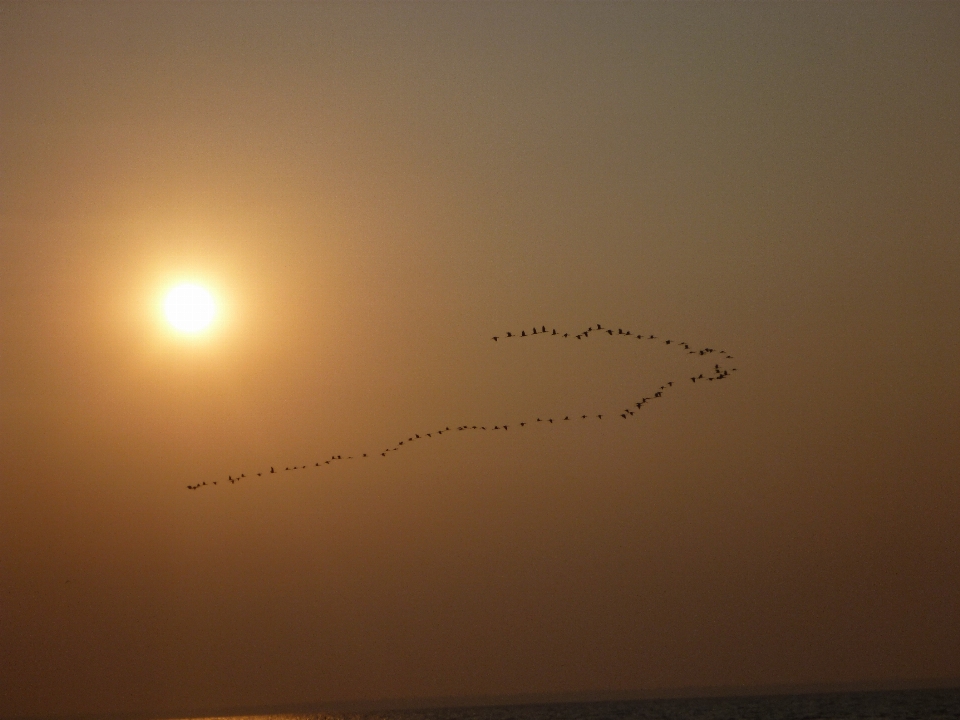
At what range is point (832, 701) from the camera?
632 inches

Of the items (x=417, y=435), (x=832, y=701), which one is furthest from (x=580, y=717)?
(x=417, y=435)

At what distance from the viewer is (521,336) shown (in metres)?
16.5

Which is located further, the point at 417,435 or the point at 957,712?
the point at 417,435

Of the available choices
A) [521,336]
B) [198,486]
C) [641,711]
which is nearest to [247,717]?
[198,486]

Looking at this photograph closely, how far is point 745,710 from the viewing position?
16.2 metres

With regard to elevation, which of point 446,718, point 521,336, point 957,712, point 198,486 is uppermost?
point 521,336

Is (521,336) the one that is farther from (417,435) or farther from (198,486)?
(198,486)

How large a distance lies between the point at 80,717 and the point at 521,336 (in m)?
9.16

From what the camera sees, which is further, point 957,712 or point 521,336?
A: point 521,336

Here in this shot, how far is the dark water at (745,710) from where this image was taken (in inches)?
613

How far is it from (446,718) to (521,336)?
615 centimetres

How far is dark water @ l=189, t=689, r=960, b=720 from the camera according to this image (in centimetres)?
1556

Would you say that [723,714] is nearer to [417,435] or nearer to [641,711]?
[641,711]

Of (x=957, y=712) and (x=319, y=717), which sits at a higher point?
(x=319, y=717)
